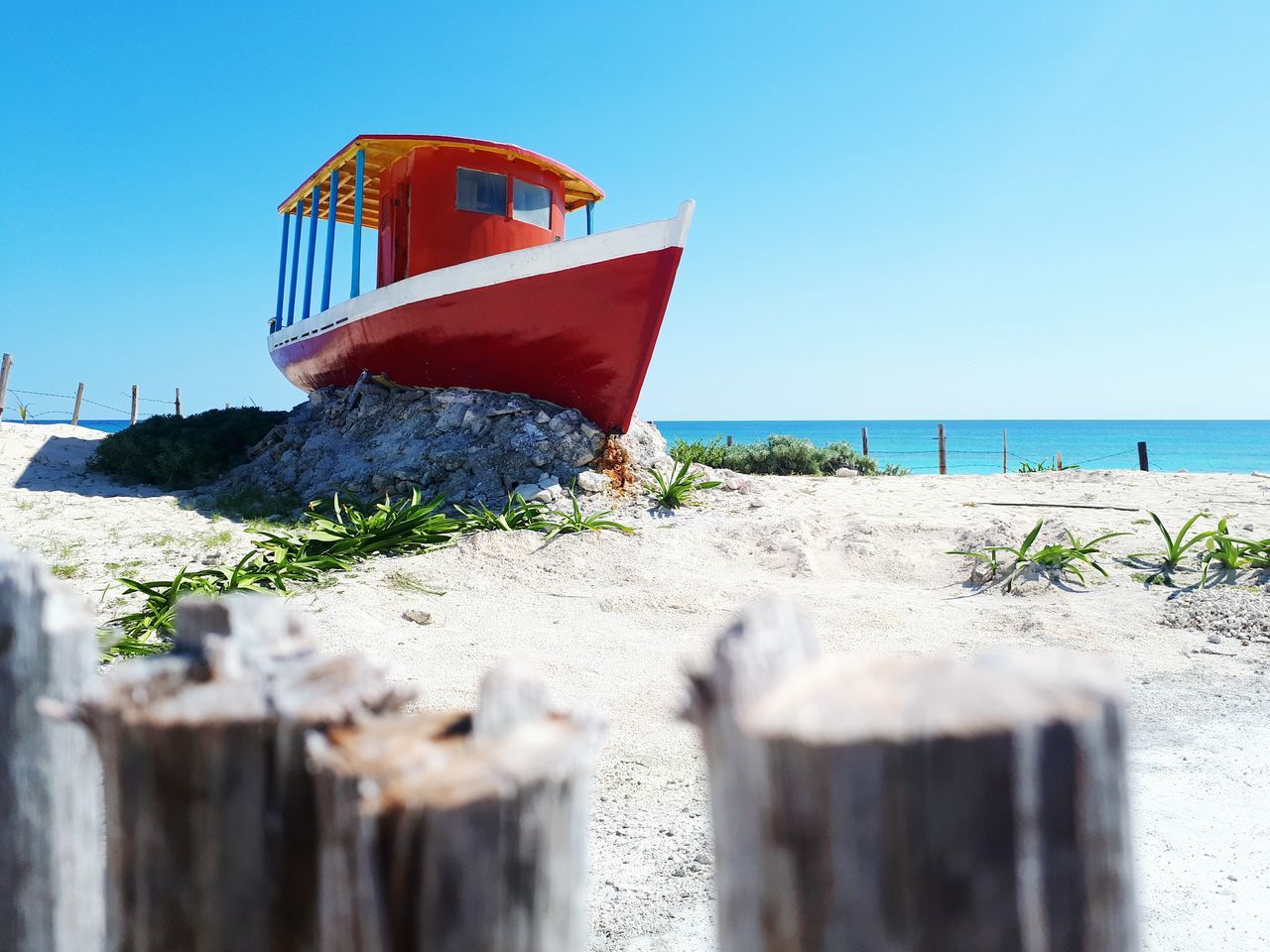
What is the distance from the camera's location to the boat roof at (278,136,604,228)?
Result: 8.66m

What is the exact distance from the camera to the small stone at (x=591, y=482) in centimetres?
767

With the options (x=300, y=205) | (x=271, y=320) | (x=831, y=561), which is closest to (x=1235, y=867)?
(x=831, y=561)

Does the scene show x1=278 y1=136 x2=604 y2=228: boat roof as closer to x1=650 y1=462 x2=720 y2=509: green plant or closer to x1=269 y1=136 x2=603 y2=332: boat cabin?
x1=269 y1=136 x2=603 y2=332: boat cabin

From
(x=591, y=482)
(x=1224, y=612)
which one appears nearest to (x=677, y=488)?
(x=591, y=482)

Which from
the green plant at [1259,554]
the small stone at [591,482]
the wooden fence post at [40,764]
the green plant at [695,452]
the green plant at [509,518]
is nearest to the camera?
the wooden fence post at [40,764]

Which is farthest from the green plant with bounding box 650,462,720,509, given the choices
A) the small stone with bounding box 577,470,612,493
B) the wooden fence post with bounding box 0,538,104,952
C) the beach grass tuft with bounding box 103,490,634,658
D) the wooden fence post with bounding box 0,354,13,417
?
the wooden fence post with bounding box 0,354,13,417

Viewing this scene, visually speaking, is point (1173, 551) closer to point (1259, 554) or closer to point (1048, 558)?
point (1259, 554)

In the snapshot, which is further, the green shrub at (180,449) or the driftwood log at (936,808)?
the green shrub at (180,449)

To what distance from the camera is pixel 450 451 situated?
316 inches

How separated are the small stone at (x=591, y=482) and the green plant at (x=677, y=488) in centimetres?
48

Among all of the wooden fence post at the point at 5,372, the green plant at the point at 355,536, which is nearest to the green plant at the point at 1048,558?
the green plant at the point at 355,536

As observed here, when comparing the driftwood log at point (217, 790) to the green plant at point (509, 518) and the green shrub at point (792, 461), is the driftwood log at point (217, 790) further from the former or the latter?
the green shrub at point (792, 461)

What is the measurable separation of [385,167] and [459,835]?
1033 centimetres

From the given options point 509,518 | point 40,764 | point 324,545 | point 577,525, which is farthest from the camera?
point 509,518
